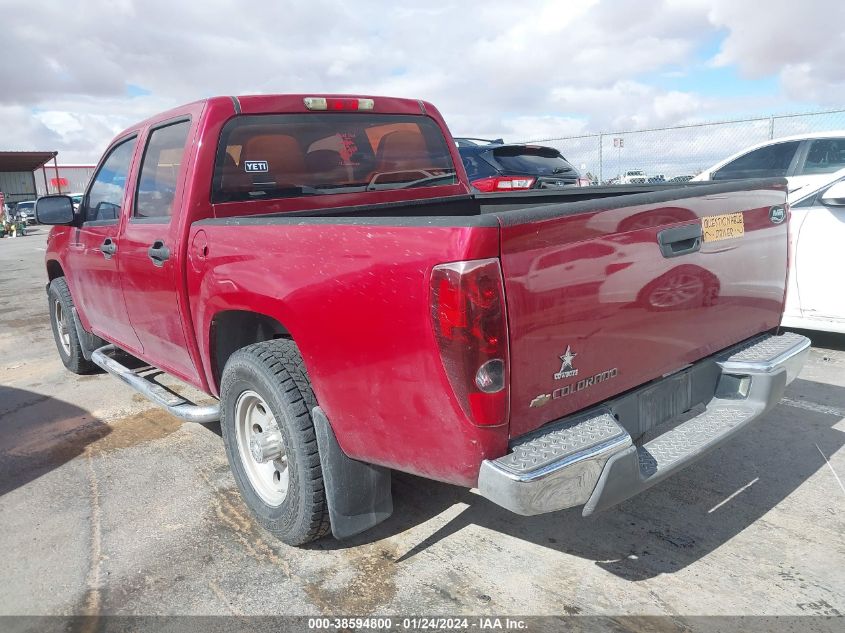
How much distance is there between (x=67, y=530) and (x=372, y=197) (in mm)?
2331

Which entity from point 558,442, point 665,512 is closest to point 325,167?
point 558,442

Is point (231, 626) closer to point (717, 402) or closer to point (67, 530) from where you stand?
point (67, 530)

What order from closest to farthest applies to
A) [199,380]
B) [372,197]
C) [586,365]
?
[586,365], [199,380], [372,197]

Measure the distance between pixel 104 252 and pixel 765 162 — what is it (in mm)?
6290

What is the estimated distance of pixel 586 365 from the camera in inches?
89.6

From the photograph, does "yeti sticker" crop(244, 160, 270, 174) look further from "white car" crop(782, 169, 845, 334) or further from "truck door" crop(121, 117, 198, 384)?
"white car" crop(782, 169, 845, 334)

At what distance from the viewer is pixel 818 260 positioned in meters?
5.18

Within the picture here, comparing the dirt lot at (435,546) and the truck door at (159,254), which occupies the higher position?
the truck door at (159,254)

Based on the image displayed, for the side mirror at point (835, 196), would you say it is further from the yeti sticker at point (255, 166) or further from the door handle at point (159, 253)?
the door handle at point (159, 253)

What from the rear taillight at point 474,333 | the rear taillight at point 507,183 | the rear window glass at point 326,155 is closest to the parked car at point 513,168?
the rear taillight at point 507,183

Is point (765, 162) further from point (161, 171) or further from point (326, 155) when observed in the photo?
point (161, 171)

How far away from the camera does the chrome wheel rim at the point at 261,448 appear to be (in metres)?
2.94

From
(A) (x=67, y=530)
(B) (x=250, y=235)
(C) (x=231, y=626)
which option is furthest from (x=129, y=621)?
(B) (x=250, y=235)

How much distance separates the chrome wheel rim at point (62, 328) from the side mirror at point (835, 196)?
614 centimetres
